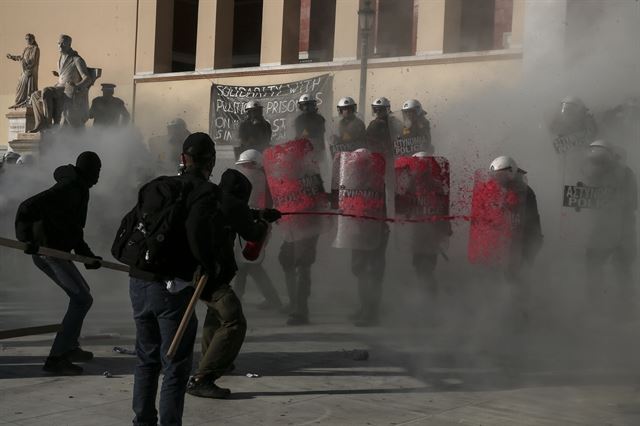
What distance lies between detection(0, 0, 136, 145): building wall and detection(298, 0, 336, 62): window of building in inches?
159

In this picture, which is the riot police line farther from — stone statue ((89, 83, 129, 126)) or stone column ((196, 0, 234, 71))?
stone column ((196, 0, 234, 71))

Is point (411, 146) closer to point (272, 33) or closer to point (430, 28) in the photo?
point (430, 28)

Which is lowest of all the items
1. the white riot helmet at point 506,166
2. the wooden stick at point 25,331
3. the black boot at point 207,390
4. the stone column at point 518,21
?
the black boot at point 207,390

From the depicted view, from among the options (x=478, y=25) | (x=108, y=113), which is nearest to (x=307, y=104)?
(x=478, y=25)

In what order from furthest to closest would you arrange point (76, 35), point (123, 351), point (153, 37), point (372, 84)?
point (76, 35)
point (153, 37)
point (372, 84)
point (123, 351)

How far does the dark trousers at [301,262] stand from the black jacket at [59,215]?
2.63 meters

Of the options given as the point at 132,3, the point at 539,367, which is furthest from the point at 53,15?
the point at 539,367

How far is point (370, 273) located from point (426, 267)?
0.50 meters

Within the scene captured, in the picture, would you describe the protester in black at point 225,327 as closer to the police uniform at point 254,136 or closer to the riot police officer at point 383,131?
the riot police officer at point 383,131

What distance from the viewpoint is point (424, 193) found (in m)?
8.37

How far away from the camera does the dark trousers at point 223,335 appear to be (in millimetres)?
5703

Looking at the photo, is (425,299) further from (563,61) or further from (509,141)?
(563,61)

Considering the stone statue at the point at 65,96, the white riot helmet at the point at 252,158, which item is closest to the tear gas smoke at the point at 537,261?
the white riot helmet at the point at 252,158

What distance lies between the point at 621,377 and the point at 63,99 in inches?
536
